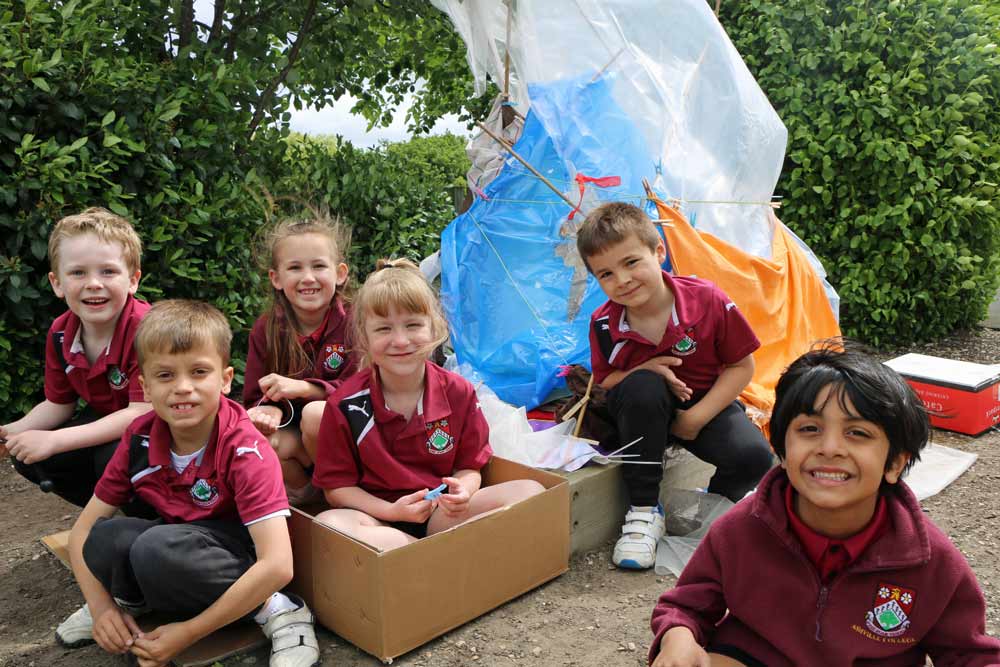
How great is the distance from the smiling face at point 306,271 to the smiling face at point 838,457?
1.62m

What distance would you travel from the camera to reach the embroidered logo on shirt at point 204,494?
7.14 feet

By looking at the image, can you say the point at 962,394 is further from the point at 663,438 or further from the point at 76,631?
the point at 76,631

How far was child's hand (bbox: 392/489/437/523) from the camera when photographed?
2297 mm

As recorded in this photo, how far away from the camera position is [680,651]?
5.37 ft

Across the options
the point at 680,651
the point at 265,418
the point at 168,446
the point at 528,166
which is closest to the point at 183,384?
the point at 168,446

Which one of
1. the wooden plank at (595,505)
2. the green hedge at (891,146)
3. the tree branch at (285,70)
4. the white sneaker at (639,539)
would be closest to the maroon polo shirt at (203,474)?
the wooden plank at (595,505)

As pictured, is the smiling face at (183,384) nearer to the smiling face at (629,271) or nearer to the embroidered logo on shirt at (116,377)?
the embroidered logo on shirt at (116,377)

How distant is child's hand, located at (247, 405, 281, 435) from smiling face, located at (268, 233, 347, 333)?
36 centimetres

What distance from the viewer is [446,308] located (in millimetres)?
3680

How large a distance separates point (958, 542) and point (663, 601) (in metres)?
1.48

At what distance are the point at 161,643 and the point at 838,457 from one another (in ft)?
4.94

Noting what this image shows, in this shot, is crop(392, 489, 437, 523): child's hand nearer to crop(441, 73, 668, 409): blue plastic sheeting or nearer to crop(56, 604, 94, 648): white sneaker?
crop(56, 604, 94, 648): white sneaker

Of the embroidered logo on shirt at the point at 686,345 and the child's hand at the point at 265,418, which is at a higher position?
the embroidered logo on shirt at the point at 686,345

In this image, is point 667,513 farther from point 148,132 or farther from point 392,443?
point 148,132
